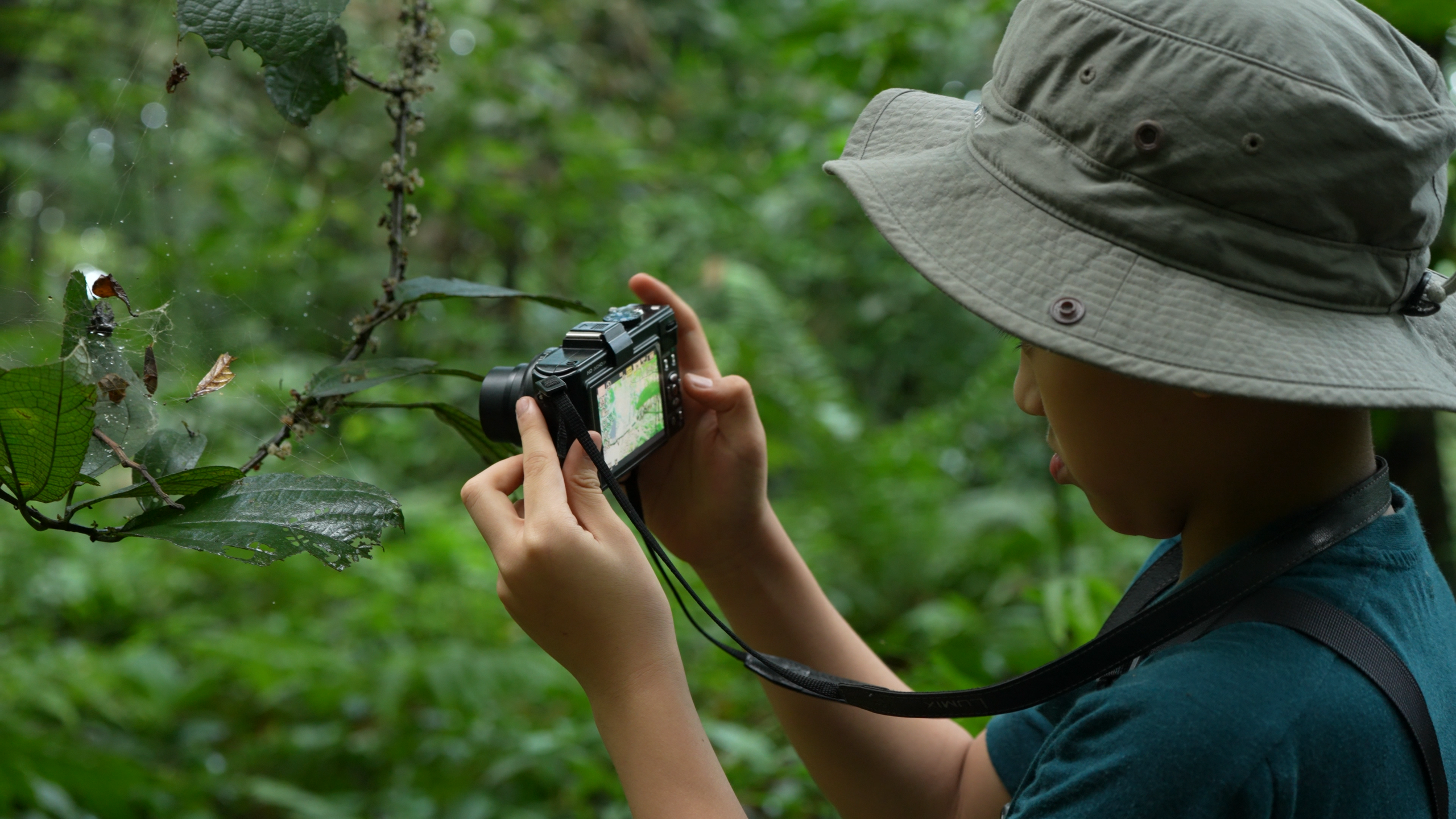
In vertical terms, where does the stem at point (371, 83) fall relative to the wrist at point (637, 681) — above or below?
above

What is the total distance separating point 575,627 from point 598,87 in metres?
2.84

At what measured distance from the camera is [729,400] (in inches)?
34.7

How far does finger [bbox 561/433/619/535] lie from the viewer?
2.15 feet

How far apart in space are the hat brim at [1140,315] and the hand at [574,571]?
245 millimetres

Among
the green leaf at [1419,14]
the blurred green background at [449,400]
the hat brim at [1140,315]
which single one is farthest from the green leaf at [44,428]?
the green leaf at [1419,14]

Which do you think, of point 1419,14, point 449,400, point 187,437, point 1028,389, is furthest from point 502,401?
point 449,400

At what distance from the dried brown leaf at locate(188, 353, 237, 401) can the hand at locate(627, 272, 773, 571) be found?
12.9 inches

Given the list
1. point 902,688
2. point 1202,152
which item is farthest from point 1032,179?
point 902,688

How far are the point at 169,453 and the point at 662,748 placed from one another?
1.15 feet

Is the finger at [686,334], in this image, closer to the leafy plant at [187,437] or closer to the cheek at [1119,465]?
the leafy plant at [187,437]

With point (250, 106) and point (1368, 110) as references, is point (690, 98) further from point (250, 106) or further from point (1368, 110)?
point (1368, 110)

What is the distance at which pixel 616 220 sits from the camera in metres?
3.18

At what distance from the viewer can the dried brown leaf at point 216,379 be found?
2.15 ft

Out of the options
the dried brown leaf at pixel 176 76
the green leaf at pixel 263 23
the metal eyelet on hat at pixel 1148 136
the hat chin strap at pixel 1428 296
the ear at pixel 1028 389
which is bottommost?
the ear at pixel 1028 389
